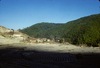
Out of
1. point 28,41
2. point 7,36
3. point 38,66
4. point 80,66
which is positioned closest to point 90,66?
point 80,66

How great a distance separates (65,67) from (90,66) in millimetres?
1910

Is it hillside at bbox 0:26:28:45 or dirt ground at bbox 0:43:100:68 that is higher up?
hillside at bbox 0:26:28:45

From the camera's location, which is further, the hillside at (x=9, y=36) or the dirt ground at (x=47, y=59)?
the hillside at (x=9, y=36)

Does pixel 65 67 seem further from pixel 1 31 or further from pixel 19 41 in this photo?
pixel 1 31

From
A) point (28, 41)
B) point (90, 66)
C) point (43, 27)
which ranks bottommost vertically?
point (90, 66)

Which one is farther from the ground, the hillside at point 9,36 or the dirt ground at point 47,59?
the hillside at point 9,36

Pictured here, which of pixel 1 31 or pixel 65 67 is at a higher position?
pixel 1 31

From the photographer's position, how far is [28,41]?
33.1 metres

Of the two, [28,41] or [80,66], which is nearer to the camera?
[80,66]

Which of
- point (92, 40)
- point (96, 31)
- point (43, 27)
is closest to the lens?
point (92, 40)

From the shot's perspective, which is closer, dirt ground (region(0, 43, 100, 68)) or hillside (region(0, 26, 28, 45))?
dirt ground (region(0, 43, 100, 68))

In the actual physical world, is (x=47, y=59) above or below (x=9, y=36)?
below

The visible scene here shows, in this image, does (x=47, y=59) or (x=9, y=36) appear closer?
(x=47, y=59)

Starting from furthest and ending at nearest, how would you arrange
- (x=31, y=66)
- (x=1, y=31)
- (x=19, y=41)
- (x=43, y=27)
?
1. (x=43, y=27)
2. (x=1, y=31)
3. (x=19, y=41)
4. (x=31, y=66)
